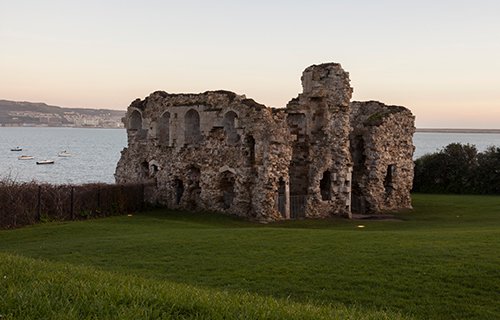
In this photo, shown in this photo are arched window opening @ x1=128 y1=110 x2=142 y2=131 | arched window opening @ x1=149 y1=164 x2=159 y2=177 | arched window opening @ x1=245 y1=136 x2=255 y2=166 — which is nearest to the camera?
arched window opening @ x1=245 y1=136 x2=255 y2=166

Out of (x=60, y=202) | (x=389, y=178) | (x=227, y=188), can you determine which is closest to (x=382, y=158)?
(x=389, y=178)

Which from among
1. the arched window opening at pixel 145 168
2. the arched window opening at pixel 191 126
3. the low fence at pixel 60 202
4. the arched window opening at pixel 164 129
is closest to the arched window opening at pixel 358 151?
the arched window opening at pixel 191 126

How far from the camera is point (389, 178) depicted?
36094mm

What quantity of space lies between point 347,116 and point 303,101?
2.34m

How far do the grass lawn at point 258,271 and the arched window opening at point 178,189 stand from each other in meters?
8.64

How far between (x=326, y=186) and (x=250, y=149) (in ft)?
18.5

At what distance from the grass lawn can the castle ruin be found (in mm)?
7105

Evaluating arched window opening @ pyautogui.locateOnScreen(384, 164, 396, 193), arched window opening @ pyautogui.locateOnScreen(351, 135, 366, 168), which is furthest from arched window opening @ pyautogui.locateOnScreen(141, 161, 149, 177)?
arched window opening @ pyautogui.locateOnScreen(384, 164, 396, 193)

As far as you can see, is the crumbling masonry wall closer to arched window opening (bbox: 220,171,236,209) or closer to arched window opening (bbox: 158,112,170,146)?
arched window opening (bbox: 220,171,236,209)

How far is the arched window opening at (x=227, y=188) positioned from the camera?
99.1 feet

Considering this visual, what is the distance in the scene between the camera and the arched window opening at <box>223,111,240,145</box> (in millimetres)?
30188

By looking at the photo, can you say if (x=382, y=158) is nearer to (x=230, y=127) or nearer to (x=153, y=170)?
(x=230, y=127)

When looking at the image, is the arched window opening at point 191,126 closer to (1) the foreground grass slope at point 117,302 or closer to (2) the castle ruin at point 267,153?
(2) the castle ruin at point 267,153

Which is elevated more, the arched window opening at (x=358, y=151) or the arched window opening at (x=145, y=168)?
the arched window opening at (x=358, y=151)
